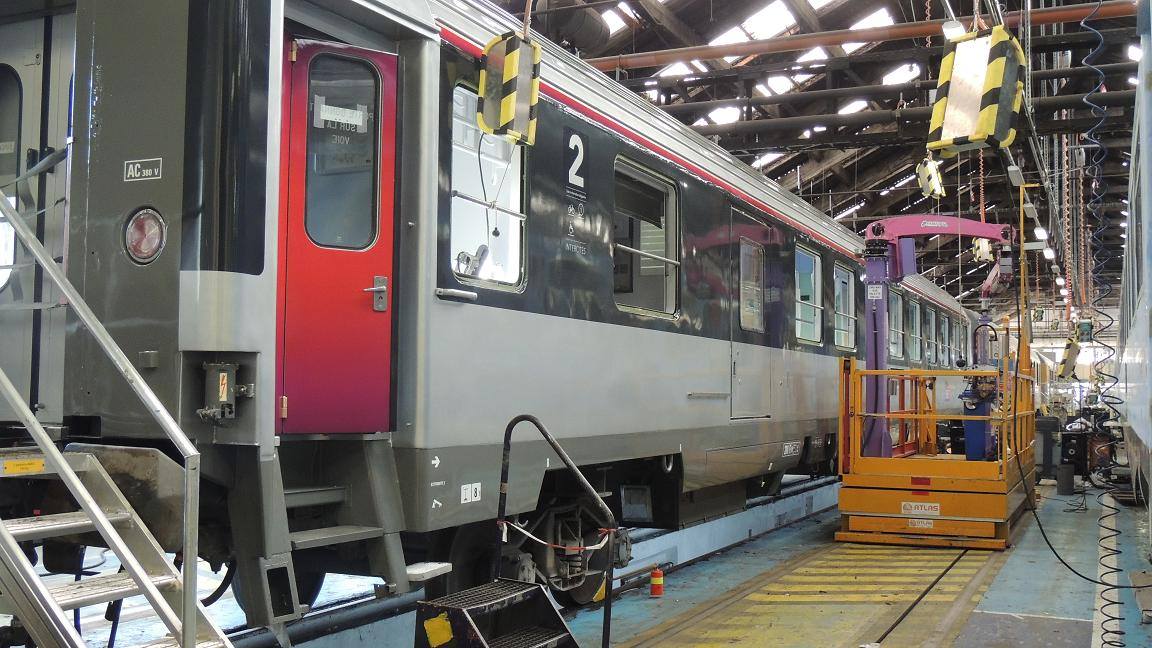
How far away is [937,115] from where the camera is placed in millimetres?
6711

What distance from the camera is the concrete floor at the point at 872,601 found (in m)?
6.14

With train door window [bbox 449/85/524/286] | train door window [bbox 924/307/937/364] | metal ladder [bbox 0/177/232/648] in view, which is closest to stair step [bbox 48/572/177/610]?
metal ladder [bbox 0/177/232/648]

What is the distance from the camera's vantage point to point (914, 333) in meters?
16.7

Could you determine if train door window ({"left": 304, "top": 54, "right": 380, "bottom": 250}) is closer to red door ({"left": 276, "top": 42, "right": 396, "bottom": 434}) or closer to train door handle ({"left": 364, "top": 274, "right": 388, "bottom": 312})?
red door ({"left": 276, "top": 42, "right": 396, "bottom": 434})

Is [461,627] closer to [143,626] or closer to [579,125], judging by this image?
[579,125]

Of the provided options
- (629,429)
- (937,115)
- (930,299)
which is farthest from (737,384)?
(930,299)

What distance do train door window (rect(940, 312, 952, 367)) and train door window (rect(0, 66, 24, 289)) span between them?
17.5 m

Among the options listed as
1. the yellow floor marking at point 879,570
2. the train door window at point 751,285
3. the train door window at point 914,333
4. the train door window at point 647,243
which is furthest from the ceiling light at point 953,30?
the train door window at point 914,333

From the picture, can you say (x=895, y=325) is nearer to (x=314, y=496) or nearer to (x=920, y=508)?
(x=920, y=508)

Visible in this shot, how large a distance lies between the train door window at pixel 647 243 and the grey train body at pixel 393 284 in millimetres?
22

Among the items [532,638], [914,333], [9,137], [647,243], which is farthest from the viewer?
[914,333]

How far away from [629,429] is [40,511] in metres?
3.41

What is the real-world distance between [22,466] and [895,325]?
43.6 ft

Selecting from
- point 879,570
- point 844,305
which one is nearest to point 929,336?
point 844,305
